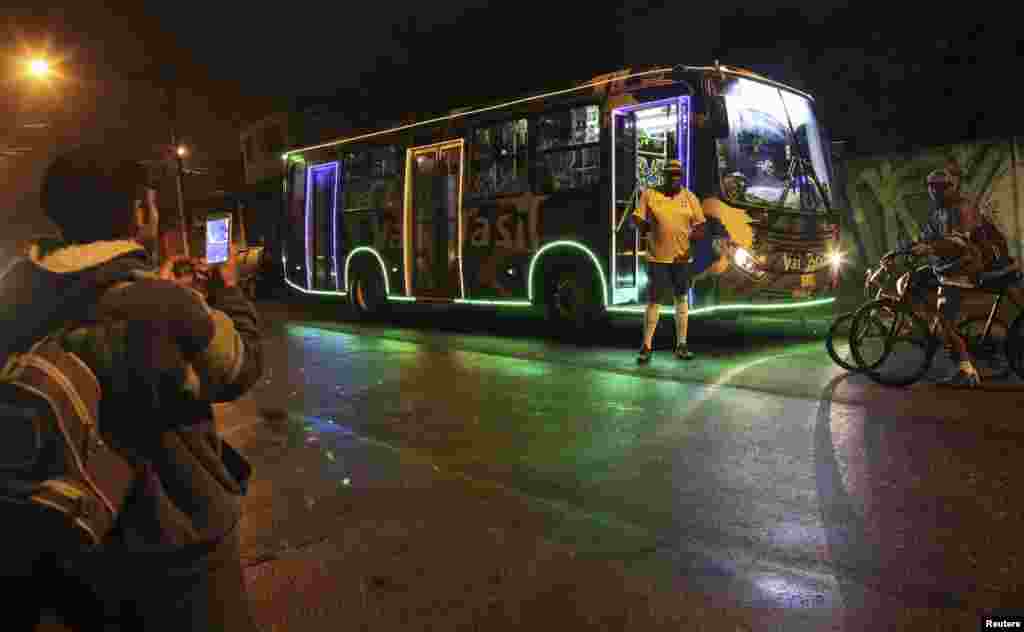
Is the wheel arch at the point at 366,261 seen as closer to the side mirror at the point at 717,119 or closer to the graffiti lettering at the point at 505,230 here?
the graffiti lettering at the point at 505,230

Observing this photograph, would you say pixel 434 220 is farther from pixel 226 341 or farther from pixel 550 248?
pixel 226 341

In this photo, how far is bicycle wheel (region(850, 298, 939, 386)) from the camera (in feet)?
20.4

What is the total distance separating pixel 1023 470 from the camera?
425 centimetres

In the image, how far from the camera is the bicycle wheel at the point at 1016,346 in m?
6.01

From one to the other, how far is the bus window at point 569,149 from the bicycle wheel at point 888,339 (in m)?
3.87

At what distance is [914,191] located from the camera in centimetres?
1443

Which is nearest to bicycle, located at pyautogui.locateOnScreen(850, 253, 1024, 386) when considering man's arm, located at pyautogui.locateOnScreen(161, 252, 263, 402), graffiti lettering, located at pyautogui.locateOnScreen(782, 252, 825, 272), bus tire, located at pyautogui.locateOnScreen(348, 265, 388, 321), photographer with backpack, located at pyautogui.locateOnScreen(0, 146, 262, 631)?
graffiti lettering, located at pyautogui.locateOnScreen(782, 252, 825, 272)

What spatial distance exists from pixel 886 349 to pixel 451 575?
15.6 ft

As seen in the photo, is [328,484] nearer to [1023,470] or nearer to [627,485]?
[627,485]

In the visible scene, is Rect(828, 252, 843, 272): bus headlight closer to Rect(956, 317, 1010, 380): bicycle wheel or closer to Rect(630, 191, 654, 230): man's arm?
Rect(956, 317, 1010, 380): bicycle wheel

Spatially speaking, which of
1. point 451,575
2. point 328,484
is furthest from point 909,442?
point 328,484

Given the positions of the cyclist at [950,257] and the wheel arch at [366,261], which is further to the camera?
the wheel arch at [366,261]

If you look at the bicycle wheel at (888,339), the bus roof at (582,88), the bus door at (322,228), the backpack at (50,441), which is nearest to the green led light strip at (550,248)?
the bus roof at (582,88)

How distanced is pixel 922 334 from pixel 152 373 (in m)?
6.16
